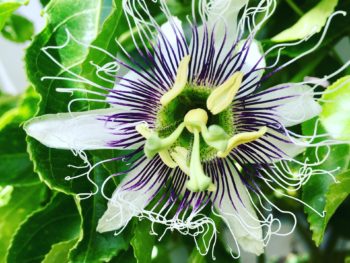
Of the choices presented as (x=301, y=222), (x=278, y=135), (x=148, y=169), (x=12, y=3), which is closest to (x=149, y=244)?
(x=148, y=169)

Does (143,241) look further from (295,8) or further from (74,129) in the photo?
(295,8)

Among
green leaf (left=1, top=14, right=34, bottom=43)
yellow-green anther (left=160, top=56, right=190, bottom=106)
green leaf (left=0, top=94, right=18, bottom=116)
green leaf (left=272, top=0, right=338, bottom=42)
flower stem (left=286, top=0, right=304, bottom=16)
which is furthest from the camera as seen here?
green leaf (left=1, top=14, right=34, bottom=43)

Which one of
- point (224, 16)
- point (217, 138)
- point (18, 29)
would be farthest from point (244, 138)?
point (18, 29)

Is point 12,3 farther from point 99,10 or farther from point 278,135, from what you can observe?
point 278,135

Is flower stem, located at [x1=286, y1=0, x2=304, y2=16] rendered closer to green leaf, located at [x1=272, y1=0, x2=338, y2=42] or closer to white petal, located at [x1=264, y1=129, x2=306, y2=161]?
green leaf, located at [x1=272, y1=0, x2=338, y2=42]

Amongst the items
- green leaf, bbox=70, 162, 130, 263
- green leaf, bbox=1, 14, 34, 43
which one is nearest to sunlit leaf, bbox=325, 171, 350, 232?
green leaf, bbox=70, 162, 130, 263

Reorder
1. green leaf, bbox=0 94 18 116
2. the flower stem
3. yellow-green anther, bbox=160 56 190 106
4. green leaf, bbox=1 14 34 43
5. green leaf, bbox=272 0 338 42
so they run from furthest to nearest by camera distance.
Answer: green leaf, bbox=1 14 34 43 → green leaf, bbox=0 94 18 116 → the flower stem → green leaf, bbox=272 0 338 42 → yellow-green anther, bbox=160 56 190 106

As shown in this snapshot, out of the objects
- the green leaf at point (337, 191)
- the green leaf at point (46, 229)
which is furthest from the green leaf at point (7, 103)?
the green leaf at point (337, 191)
